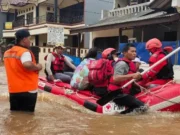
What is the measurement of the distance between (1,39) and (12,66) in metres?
33.7

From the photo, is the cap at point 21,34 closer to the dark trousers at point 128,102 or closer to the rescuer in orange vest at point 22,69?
the rescuer in orange vest at point 22,69

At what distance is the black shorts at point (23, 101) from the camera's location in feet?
17.2

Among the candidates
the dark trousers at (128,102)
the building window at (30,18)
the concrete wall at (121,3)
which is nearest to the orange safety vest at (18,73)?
Result: the dark trousers at (128,102)

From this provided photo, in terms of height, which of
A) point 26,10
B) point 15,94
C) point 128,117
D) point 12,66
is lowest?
point 128,117

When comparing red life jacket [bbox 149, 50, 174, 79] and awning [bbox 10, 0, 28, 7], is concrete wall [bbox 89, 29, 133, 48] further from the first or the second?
Answer: awning [bbox 10, 0, 28, 7]

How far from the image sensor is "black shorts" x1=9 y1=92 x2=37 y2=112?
17.2 ft

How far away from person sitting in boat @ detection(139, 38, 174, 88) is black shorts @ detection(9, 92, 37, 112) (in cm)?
226

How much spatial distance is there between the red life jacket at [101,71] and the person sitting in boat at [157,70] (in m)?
0.68

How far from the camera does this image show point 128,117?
20.3 ft

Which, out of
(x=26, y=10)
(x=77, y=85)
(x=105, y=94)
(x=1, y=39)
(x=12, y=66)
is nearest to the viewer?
(x=12, y=66)

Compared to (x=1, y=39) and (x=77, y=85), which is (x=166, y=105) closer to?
(x=77, y=85)

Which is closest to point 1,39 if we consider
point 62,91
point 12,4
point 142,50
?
point 12,4

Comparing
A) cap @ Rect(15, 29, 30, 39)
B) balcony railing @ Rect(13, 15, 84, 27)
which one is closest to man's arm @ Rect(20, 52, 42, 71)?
cap @ Rect(15, 29, 30, 39)

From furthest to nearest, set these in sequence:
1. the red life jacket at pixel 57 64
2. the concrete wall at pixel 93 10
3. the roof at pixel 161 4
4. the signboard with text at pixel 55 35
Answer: the concrete wall at pixel 93 10 < the signboard with text at pixel 55 35 < the roof at pixel 161 4 < the red life jacket at pixel 57 64
